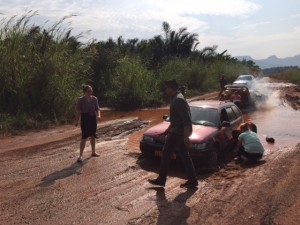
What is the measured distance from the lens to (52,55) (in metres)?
15.5

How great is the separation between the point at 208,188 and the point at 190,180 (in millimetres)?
399

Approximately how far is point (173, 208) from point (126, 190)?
3.85 ft

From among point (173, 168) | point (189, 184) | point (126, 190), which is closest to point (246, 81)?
point (173, 168)

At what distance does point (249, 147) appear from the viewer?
981cm

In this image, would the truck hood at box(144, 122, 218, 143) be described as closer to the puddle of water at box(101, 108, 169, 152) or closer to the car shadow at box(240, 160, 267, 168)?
the car shadow at box(240, 160, 267, 168)

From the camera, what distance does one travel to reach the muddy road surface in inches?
231

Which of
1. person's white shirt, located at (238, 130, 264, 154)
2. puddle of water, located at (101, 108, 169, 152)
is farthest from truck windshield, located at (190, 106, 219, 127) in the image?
puddle of water, located at (101, 108, 169, 152)

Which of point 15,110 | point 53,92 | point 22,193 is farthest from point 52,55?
point 22,193

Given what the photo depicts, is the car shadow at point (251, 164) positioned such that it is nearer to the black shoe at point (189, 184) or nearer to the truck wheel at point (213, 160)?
the truck wheel at point (213, 160)

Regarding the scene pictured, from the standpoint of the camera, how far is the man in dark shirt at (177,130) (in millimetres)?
6941

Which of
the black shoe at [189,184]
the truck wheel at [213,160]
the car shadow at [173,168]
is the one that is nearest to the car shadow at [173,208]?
the black shoe at [189,184]

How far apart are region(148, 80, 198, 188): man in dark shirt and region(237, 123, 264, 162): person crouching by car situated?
2.91 meters

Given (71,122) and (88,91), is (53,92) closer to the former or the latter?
(71,122)

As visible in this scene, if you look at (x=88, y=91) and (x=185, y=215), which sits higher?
(x=88, y=91)
